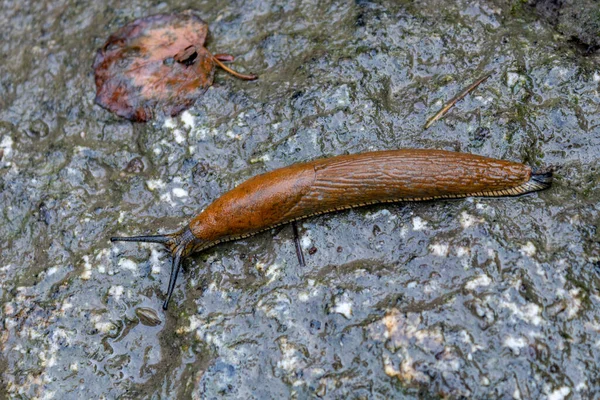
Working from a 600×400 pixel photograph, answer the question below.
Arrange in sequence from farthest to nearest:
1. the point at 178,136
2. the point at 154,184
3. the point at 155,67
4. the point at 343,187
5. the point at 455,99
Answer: the point at 155,67, the point at 178,136, the point at 154,184, the point at 455,99, the point at 343,187

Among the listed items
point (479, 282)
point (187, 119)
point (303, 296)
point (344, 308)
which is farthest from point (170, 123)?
point (479, 282)

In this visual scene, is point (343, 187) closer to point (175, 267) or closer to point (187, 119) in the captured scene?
point (175, 267)

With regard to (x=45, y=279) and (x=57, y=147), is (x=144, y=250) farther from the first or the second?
(x=57, y=147)

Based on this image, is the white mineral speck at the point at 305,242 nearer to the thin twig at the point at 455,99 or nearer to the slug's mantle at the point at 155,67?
the thin twig at the point at 455,99

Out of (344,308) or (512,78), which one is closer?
(344,308)

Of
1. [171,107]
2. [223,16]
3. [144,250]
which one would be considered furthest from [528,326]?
[223,16]

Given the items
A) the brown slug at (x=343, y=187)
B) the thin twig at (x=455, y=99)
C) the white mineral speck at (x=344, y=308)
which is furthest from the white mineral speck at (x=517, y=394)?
the thin twig at (x=455, y=99)
